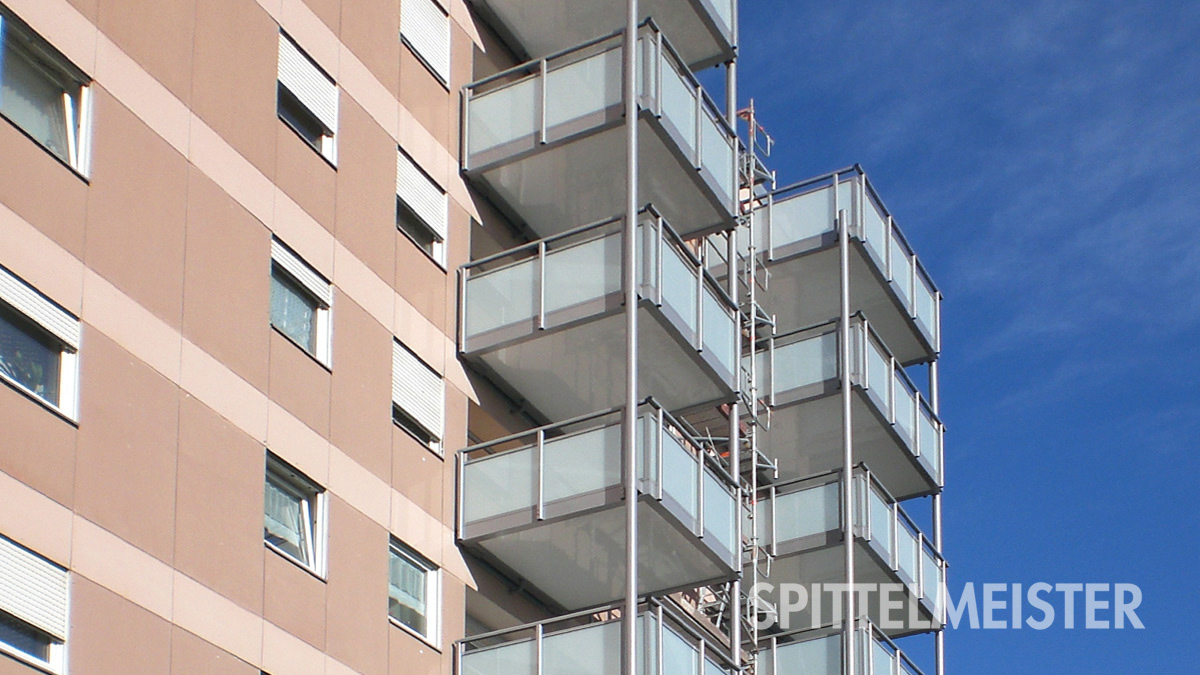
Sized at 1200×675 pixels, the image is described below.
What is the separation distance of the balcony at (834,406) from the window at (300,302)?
1022 centimetres

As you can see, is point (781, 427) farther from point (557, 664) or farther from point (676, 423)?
point (557, 664)

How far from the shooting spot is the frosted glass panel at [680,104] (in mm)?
23547

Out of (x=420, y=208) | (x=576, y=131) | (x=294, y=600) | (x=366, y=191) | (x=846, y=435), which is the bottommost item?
(x=294, y=600)

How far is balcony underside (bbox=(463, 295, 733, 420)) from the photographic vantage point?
22.0 meters

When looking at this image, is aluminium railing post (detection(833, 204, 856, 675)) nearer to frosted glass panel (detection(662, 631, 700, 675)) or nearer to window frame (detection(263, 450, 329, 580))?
frosted glass panel (detection(662, 631, 700, 675))

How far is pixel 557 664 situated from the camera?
20141 millimetres

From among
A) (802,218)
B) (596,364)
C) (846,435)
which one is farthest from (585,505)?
(802,218)

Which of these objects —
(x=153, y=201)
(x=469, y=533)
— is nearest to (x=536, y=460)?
(x=469, y=533)

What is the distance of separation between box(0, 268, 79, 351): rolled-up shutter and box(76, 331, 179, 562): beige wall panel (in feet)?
0.66

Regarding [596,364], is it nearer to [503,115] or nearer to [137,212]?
[503,115]

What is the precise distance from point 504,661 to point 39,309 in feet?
21.6

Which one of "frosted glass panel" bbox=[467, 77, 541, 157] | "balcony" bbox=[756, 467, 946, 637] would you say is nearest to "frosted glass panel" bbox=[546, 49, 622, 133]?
"frosted glass panel" bbox=[467, 77, 541, 157]

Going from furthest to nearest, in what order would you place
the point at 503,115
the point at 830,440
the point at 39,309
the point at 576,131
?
the point at 830,440, the point at 503,115, the point at 576,131, the point at 39,309

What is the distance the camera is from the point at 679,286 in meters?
22.6
